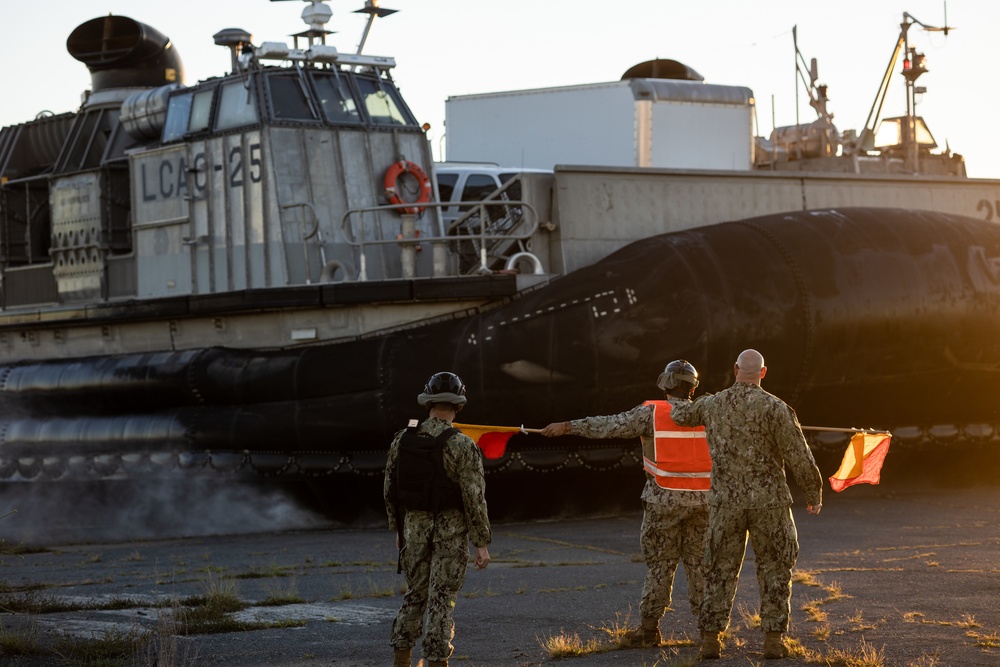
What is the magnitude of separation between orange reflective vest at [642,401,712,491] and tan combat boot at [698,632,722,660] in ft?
2.61

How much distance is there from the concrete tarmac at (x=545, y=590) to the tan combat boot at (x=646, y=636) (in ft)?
0.24

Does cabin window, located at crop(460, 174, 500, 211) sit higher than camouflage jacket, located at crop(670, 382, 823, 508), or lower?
higher

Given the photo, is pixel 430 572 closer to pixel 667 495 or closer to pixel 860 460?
pixel 667 495

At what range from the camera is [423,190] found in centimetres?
1369

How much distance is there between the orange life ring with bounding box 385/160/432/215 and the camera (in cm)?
1341

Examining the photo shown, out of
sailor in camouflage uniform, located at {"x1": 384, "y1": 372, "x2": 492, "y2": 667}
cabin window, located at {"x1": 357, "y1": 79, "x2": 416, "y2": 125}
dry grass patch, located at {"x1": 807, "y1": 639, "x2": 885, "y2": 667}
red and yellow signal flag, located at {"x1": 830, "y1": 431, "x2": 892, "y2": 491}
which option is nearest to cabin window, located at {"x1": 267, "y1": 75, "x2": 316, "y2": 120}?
cabin window, located at {"x1": 357, "y1": 79, "x2": 416, "y2": 125}

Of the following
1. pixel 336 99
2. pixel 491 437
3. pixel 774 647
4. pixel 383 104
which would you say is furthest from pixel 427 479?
pixel 383 104

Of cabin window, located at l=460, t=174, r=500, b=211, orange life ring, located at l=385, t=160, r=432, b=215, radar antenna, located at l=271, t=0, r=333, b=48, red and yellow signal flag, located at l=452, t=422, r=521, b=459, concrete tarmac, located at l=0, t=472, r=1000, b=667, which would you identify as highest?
radar antenna, located at l=271, t=0, r=333, b=48

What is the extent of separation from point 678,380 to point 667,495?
573 millimetres

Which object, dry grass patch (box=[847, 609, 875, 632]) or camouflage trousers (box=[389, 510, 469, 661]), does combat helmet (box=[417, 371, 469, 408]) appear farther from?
dry grass patch (box=[847, 609, 875, 632])

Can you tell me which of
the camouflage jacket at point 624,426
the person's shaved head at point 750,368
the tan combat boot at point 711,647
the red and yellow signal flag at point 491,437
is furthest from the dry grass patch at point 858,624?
the red and yellow signal flag at point 491,437

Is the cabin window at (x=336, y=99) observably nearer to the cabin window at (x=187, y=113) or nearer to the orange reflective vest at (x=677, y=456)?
the cabin window at (x=187, y=113)

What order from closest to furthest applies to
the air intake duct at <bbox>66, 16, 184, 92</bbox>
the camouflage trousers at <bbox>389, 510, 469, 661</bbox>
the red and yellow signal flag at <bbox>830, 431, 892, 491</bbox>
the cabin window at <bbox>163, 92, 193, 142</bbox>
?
1. the camouflage trousers at <bbox>389, 510, 469, 661</bbox>
2. the red and yellow signal flag at <bbox>830, 431, 892, 491</bbox>
3. the cabin window at <bbox>163, 92, 193, 142</bbox>
4. the air intake duct at <bbox>66, 16, 184, 92</bbox>

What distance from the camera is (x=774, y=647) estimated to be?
5.95 m
